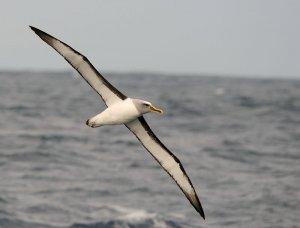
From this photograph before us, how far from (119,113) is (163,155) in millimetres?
1842

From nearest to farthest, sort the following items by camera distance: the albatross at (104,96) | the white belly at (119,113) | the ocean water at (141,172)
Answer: the albatross at (104,96)
the white belly at (119,113)
the ocean water at (141,172)

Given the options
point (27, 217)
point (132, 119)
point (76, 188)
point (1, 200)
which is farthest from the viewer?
point (76, 188)

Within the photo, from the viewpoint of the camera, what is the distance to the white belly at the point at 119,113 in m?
11.8

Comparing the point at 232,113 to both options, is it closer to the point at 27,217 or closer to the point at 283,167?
the point at 283,167

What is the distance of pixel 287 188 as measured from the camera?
80.3 feet

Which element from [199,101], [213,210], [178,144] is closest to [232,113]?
[199,101]

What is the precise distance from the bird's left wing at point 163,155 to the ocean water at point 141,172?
6279 millimetres

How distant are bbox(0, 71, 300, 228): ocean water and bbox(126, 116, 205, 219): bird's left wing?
247 inches

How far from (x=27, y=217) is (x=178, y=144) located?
14.7 meters

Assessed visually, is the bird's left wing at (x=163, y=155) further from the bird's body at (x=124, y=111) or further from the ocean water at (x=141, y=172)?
the ocean water at (x=141, y=172)

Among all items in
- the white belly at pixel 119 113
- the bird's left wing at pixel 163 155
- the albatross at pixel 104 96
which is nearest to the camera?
the albatross at pixel 104 96

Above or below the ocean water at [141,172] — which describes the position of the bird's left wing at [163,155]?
above

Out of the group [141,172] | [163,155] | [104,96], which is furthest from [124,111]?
[141,172]

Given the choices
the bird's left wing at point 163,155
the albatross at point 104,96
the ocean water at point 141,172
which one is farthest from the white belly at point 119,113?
the ocean water at point 141,172
